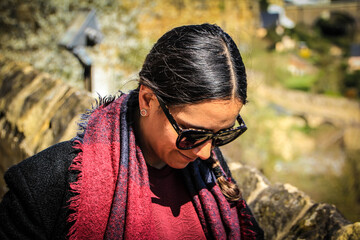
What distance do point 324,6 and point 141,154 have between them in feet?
187

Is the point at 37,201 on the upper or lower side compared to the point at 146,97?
lower

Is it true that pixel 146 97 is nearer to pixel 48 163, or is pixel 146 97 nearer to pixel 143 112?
pixel 143 112

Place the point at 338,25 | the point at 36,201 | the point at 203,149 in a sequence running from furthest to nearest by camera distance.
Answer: the point at 338,25 → the point at 203,149 → the point at 36,201

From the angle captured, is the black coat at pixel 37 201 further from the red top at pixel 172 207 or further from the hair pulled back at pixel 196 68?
the hair pulled back at pixel 196 68

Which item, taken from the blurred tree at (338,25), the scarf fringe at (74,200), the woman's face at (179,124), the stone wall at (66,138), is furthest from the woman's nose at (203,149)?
the blurred tree at (338,25)

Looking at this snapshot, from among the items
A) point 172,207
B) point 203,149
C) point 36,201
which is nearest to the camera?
point 36,201

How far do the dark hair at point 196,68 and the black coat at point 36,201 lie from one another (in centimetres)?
54

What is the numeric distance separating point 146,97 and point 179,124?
0.70 ft

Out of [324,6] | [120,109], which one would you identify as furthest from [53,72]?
[324,6]

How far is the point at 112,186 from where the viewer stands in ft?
4.56

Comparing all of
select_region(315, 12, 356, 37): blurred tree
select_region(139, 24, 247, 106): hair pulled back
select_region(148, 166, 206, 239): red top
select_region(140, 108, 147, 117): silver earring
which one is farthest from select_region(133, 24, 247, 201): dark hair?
select_region(315, 12, 356, 37): blurred tree

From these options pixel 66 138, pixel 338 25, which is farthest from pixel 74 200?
pixel 338 25

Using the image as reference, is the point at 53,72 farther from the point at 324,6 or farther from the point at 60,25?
the point at 324,6

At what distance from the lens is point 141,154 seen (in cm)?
150
